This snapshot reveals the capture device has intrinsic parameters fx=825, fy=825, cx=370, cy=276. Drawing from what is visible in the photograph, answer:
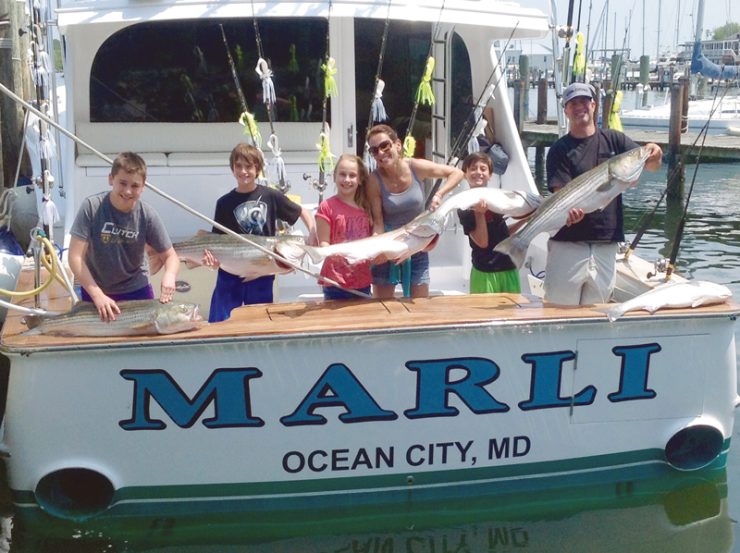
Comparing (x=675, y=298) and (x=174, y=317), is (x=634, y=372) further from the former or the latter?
(x=174, y=317)

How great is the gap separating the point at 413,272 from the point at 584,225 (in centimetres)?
95

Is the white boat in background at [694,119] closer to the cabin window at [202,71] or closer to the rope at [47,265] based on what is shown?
the cabin window at [202,71]

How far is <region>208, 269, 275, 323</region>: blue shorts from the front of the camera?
460cm

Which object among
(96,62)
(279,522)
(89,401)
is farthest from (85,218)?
(96,62)

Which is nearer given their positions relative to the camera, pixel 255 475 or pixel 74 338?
pixel 74 338

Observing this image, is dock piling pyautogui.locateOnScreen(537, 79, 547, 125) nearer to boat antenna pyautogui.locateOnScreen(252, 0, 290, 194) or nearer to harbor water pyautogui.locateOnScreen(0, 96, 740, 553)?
boat antenna pyautogui.locateOnScreen(252, 0, 290, 194)

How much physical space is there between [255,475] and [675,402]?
2.14 m

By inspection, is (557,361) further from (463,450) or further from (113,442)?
(113,442)

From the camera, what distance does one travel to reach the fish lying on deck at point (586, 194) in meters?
3.99

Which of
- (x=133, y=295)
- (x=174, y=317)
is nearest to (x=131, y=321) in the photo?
(x=174, y=317)

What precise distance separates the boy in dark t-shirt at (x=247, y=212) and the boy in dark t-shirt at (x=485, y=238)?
89 cm

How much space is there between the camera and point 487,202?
4254mm

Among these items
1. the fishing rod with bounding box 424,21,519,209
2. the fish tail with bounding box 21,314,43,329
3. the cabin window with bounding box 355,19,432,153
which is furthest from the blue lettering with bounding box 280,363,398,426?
the cabin window with bounding box 355,19,432,153

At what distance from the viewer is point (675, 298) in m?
4.08
